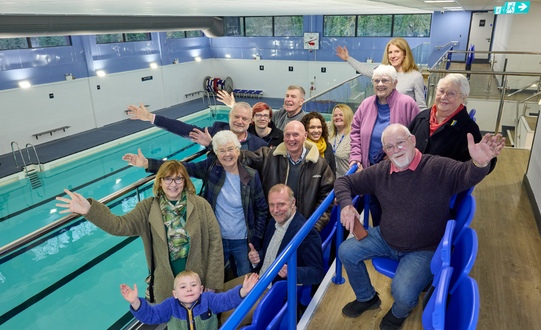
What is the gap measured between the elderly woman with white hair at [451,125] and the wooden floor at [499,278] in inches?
34.4

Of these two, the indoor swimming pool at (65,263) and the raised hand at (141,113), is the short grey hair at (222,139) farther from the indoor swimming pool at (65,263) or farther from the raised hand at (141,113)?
the indoor swimming pool at (65,263)

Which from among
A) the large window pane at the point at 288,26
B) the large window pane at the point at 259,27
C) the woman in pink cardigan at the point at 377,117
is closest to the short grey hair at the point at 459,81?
the woman in pink cardigan at the point at 377,117

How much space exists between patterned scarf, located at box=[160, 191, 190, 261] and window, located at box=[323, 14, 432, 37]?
15.0 meters

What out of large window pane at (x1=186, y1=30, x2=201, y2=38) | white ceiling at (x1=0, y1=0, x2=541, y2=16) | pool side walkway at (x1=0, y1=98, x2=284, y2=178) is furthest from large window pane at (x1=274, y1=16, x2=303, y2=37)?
white ceiling at (x1=0, y1=0, x2=541, y2=16)

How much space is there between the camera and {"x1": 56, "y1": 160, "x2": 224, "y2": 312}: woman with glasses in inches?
85.7

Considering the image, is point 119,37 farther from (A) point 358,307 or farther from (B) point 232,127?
(A) point 358,307

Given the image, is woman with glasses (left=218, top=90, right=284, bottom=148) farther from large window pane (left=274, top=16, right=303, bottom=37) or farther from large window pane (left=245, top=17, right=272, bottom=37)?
large window pane (left=245, top=17, right=272, bottom=37)

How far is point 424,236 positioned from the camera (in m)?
1.92

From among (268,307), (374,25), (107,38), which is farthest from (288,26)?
(268,307)

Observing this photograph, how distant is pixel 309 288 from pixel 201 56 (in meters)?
16.9

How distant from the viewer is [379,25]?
15070 mm

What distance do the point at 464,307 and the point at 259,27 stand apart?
17.2m

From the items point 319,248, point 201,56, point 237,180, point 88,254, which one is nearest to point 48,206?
point 88,254

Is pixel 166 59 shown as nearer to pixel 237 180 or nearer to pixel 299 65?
pixel 299 65
